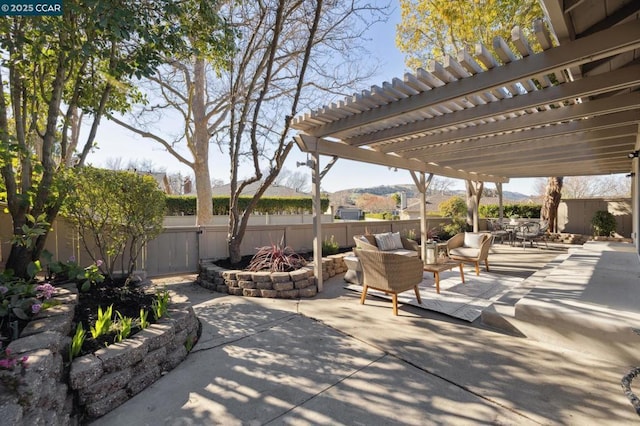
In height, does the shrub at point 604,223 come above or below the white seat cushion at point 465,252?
above

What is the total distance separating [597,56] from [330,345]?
3.46 meters

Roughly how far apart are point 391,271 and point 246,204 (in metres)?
12.2

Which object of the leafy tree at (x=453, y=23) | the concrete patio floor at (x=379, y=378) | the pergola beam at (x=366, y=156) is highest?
the leafy tree at (x=453, y=23)

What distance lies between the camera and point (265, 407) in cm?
207

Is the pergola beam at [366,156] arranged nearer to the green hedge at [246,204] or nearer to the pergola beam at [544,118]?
the pergola beam at [544,118]

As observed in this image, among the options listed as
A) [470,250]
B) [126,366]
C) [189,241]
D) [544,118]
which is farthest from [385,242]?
[126,366]

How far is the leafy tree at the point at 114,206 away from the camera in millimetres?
3596

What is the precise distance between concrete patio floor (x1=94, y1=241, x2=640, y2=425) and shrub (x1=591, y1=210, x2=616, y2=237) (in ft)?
32.3

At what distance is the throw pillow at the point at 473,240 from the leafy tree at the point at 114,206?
6166mm

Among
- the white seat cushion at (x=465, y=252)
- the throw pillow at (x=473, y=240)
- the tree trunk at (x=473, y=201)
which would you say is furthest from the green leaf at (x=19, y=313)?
the tree trunk at (x=473, y=201)

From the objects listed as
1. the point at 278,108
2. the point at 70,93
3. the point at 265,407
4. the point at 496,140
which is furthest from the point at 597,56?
the point at 278,108

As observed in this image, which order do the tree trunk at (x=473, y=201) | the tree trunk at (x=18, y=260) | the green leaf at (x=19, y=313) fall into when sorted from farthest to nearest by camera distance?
the tree trunk at (x=473, y=201), the tree trunk at (x=18, y=260), the green leaf at (x=19, y=313)

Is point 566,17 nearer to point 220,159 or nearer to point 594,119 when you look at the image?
point 594,119

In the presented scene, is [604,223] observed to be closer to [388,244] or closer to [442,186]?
[388,244]
